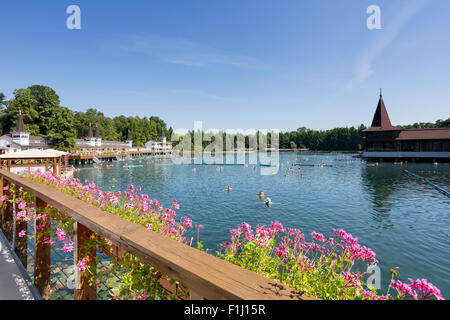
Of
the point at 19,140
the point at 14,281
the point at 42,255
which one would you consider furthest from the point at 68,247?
the point at 19,140

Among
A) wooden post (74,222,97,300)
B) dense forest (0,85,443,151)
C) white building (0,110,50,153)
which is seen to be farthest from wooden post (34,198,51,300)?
white building (0,110,50,153)

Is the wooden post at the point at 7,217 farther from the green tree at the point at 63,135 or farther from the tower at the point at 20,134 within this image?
the tower at the point at 20,134

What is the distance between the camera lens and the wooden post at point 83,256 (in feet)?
6.24

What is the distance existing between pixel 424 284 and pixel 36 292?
4057mm

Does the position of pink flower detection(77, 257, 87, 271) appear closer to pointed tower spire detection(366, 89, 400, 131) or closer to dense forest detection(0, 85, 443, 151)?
dense forest detection(0, 85, 443, 151)

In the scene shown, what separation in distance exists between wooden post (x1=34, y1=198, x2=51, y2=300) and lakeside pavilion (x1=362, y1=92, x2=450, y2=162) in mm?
58741

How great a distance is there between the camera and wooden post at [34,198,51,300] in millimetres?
2762

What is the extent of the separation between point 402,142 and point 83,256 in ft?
199

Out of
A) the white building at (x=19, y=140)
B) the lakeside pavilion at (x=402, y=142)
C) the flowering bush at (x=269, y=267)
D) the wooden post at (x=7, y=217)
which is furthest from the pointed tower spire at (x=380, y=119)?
the white building at (x=19, y=140)

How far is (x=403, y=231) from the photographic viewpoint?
11484mm

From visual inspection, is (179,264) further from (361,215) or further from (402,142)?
(402,142)

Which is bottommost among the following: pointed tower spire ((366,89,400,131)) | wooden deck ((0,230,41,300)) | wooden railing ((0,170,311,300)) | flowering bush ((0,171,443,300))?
wooden deck ((0,230,41,300))

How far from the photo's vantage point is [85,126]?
78875 millimetres
